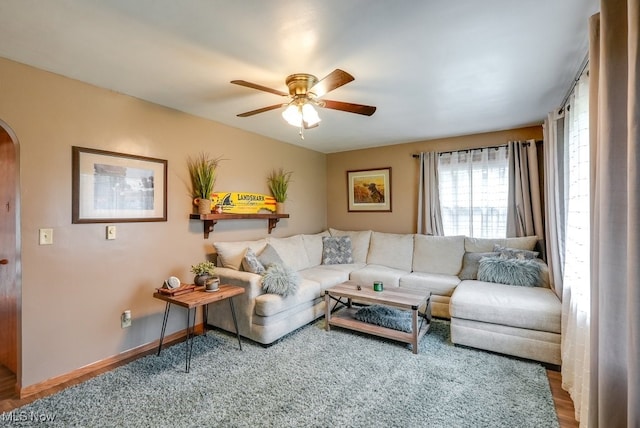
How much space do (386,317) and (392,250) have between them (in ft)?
4.59

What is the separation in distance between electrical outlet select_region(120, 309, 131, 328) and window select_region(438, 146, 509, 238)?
3982mm

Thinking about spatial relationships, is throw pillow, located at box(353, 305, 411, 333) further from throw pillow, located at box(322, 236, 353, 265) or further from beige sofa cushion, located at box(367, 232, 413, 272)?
throw pillow, located at box(322, 236, 353, 265)

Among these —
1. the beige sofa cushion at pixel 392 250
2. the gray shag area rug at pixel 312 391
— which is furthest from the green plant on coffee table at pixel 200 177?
the beige sofa cushion at pixel 392 250

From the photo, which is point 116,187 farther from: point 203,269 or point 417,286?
point 417,286

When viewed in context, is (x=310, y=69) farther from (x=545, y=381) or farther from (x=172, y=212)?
(x=545, y=381)

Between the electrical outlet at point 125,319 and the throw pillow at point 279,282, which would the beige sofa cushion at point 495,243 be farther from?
the electrical outlet at point 125,319

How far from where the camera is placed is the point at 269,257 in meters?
3.47

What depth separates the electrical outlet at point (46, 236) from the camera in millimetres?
2236

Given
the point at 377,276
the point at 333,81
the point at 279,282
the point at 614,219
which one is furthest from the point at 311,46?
the point at 377,276

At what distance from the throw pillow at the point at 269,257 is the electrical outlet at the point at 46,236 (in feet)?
5.92

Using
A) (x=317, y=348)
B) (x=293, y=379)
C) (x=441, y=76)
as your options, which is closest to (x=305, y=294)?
(x=317, y=348)

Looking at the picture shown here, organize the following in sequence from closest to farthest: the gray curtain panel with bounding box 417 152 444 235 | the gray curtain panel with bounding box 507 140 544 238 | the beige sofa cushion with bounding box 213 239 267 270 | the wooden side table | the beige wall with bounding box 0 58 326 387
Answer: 1. the beige wall with bounding box 0 58 326 387
2. the wooden side table
3. the beige sofa cushion with bounding box 213 239 267 270
4. the gray curtain panel with bounding box 507 140 544 238
5. the gray curtain panel with bounding box 417 152 444 235

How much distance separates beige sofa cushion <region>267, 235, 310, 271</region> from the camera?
12.7ft

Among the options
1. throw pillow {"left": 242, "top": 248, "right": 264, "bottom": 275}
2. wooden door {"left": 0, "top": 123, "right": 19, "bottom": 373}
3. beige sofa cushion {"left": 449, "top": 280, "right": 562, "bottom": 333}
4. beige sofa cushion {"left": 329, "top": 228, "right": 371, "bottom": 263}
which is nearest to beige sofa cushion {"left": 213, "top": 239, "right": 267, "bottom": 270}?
throw pillow {"left": 242, "top": 248, "right": 264, "bottom": 275}
